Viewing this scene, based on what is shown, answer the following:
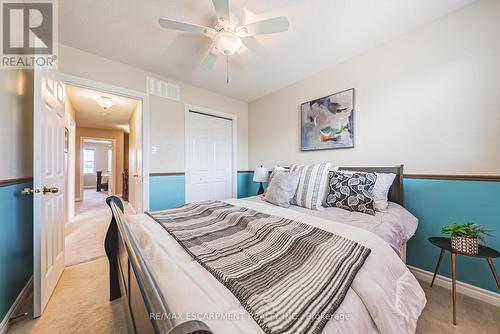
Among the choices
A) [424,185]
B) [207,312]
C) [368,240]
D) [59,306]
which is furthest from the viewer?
[424,185]

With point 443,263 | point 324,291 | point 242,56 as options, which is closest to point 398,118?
point 443,263

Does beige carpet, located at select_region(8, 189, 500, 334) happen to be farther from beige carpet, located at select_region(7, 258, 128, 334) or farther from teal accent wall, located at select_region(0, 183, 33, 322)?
teal accent wall, located at select_region(0, 183, 33, 322)

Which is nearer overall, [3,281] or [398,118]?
[3,281]

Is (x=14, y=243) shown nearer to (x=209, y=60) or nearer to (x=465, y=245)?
(x=209, y=60)

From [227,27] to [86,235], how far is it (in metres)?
→ 3.52

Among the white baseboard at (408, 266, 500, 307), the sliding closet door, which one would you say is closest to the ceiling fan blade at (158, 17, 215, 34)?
the sliding closet door

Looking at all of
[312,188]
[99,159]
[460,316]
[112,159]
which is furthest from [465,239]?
[99,159]

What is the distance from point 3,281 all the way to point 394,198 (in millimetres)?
3282

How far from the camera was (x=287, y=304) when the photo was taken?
60 cm

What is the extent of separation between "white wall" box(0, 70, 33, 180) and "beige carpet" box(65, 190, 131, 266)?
1211mm

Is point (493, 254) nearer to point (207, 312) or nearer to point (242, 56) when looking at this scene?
point (207, 312)

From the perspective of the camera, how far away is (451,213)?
5.54 ft

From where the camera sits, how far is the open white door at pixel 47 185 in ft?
4.45

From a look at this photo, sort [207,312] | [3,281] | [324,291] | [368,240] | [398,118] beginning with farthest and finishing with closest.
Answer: [398,118] < [3,281] < [368,240] < [324,291] < [207,312]
